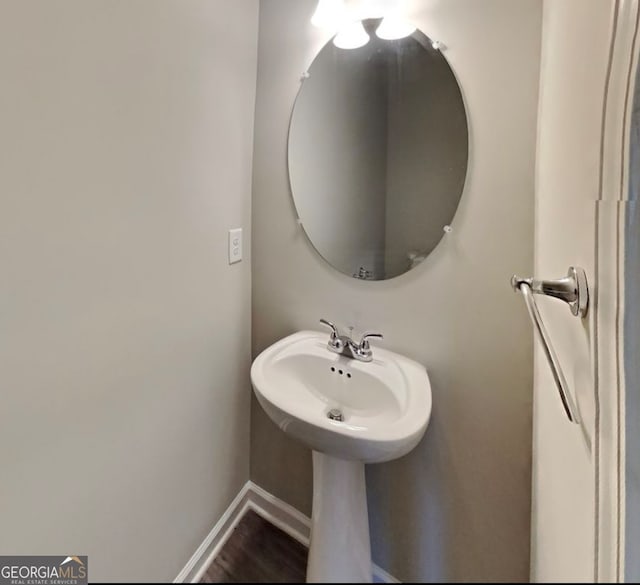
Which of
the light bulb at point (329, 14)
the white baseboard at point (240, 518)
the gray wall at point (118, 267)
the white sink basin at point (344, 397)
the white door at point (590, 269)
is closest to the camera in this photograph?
the white door at point (590, 269)

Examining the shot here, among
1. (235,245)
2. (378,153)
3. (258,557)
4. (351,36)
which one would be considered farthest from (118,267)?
(258,557)

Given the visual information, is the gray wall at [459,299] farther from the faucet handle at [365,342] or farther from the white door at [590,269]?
the white door at [590,269]

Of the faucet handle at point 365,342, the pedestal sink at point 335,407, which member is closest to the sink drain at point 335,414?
the pedestal sink at point 335,407

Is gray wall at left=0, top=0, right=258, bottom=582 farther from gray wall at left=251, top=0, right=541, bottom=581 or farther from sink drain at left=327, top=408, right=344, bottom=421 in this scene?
sink drain at left=327, top=408, right=344, bottom=421

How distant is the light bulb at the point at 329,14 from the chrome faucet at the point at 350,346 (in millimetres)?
924

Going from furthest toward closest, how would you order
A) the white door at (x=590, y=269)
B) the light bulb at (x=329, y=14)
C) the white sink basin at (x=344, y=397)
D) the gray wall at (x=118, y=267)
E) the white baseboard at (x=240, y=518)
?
the white baseboard at (x=240, y=518)
the light bulb at (x=329, y=14)
the white sink basin at (x=344, y=397)
the gray wall at (x=118, y=267)
the white door at (x=590, y=269)

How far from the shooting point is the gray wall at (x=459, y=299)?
0.81 m

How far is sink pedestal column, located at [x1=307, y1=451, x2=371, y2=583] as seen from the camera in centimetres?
97

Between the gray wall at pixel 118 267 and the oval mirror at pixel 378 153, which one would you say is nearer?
the gray wall at pixel 118 267

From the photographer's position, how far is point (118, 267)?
30.3 inches

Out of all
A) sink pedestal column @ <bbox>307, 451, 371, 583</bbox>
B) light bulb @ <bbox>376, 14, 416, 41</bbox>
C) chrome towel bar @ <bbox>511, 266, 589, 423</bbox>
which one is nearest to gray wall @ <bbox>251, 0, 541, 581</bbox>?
light bulb @ <bbox>376, 14, 416, 41</bbox>

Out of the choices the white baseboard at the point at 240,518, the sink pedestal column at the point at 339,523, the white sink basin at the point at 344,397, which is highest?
the white sink basin at the point at 344,397

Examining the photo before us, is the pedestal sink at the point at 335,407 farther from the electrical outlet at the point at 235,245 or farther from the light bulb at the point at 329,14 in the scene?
the light bulb at the point at 329,14

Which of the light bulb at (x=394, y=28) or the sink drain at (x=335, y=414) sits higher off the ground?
the light bulb at (x=394, y=28)
